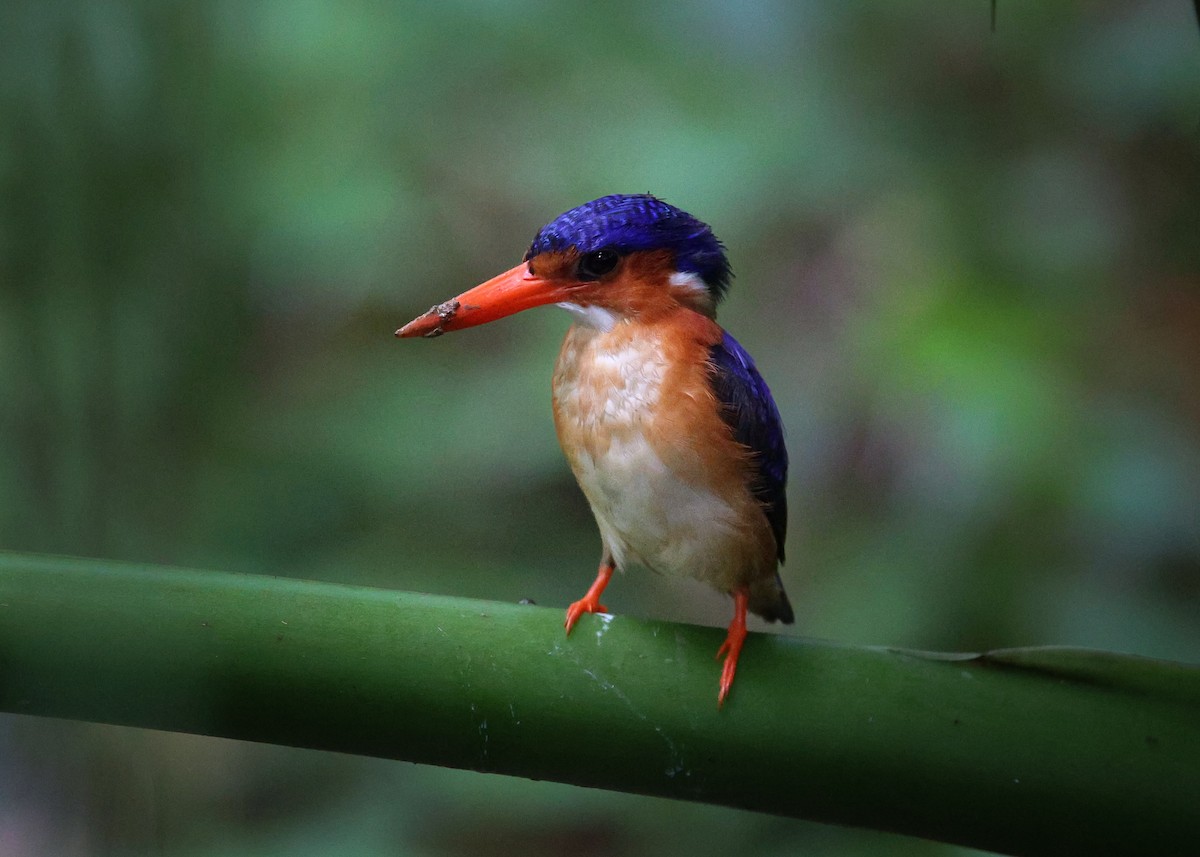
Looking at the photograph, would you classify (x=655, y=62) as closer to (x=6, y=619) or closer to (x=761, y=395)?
(x=761, y=395)

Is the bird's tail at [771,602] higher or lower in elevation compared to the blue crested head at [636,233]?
lower

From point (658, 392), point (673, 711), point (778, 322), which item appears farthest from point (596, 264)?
point (778, 322)

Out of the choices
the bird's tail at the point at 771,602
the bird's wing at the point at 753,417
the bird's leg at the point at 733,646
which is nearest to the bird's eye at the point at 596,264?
the bird's wing at the point at 753,417

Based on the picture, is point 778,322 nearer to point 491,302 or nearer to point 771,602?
point 771,602

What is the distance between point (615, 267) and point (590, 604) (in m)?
0.37

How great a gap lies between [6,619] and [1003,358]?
4.88 ft

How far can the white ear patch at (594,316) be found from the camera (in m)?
1.26

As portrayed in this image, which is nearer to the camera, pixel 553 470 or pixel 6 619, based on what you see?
pixel 6 619

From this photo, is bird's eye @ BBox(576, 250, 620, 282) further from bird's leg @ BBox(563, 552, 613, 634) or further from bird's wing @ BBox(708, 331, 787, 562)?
bird's leg @ BBox(563, 552, 613, 634)

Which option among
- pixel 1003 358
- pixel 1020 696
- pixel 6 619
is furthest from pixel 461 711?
pixel 1003 358

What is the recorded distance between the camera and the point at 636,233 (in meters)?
1.22

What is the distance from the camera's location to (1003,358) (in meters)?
1.80

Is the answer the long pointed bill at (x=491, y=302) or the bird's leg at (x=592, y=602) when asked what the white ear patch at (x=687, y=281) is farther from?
the bird's leg at (x=592, y=602)

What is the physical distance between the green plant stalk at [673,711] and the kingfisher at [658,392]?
288 millimetres
